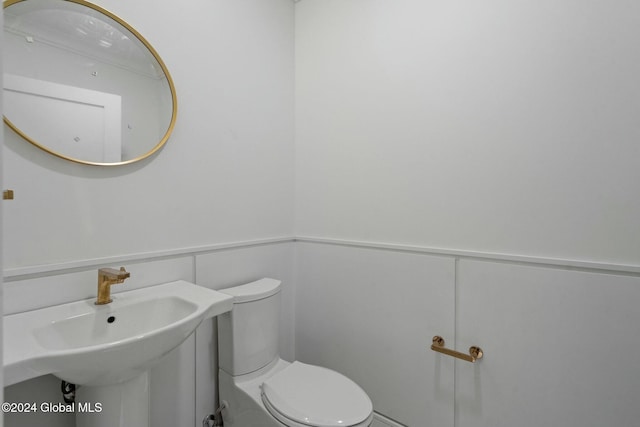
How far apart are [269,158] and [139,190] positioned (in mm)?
703

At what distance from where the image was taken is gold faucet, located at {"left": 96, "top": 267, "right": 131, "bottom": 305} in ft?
3.43

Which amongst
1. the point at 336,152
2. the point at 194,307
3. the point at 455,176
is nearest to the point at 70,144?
the point at 194,307

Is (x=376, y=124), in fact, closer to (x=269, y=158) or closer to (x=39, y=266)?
(x=269, y=158)

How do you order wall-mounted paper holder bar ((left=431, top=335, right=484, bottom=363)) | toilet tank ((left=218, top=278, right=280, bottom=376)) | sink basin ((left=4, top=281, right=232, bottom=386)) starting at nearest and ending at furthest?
sink basin ((left=4, top=281, right=232, bottom=386)), wall-mounted paper holder bar ((left=431, top=335, right=484, bottom=363)), toilet tank ((left=218, top=278, right=280, bottom=376))

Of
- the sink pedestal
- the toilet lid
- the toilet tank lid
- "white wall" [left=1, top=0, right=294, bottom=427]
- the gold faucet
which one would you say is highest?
"white wall" [left=1, top=0, right=294, bottom=427]

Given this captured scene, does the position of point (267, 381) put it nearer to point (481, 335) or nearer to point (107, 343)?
point (107, 343)

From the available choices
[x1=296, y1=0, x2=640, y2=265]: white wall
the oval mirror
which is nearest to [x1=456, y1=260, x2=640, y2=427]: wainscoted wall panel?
[x1=296, y1=0, x2=640, y2=265]: white wall

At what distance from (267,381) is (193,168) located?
0.97m

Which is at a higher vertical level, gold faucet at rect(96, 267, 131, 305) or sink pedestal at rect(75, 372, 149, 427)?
gold faucet at rect(96, 267, 131, 305)

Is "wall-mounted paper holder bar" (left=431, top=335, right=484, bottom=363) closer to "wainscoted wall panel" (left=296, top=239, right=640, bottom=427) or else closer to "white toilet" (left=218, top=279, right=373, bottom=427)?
"wainscoted wall panel" (left=296, top=239, right=640, bottom=427)

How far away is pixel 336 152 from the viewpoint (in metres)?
1.74

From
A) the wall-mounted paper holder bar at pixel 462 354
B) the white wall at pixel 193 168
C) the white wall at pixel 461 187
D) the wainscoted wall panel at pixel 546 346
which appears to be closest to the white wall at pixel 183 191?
the white wall at pixel 193 168

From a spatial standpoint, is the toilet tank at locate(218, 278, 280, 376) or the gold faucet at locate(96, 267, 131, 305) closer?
the gold faucet at locate(96, 267, 131, 305)

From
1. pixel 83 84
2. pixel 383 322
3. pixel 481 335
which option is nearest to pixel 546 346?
pixel 481 335
